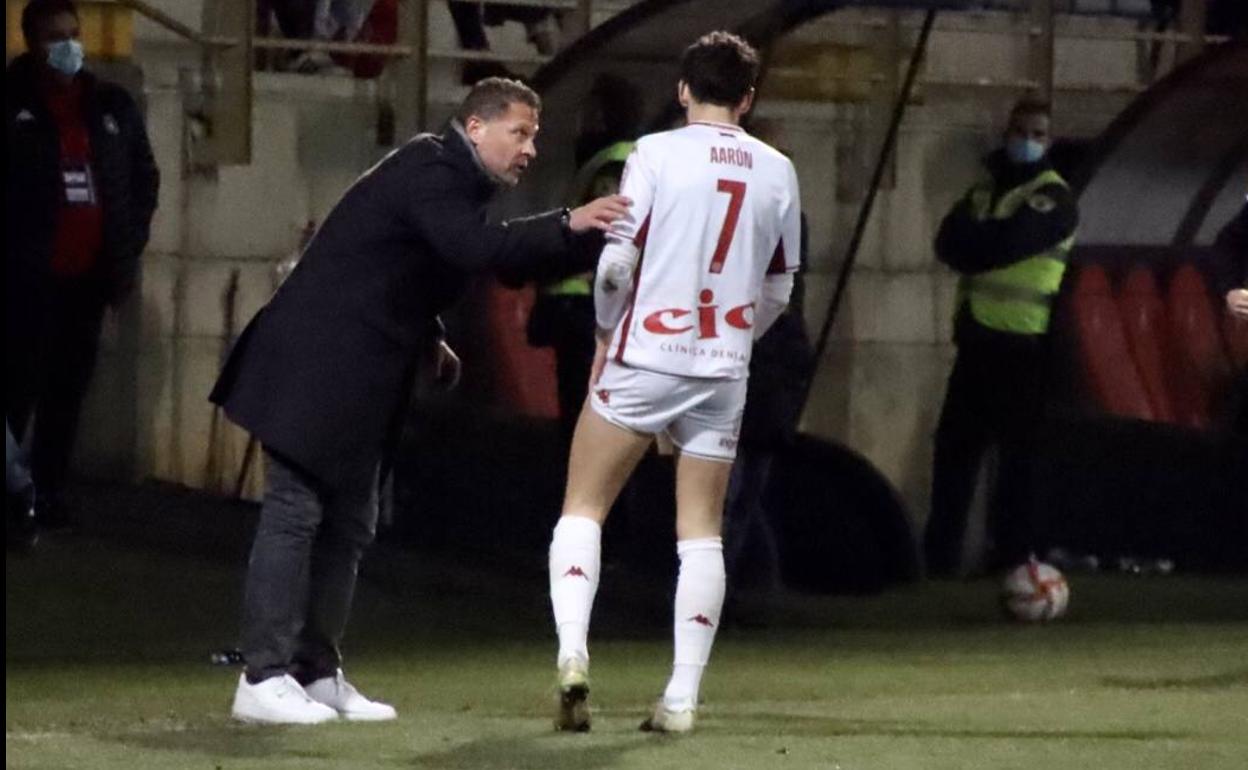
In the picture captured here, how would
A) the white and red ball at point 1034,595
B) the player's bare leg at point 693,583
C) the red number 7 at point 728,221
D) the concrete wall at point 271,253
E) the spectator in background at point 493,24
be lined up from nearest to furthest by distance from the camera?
1. the red number 7 at point 728,221
2. the player's bare leg at point 693,583
3. the white and red ball at point 1034,595
4. the concrete wall at point 271,253
5. the spectator in background at point 493,24

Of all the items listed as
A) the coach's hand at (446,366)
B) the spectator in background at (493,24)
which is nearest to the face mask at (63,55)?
the spectator in background at (493,24)

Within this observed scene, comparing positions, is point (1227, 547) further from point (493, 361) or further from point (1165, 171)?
point (493, 361)

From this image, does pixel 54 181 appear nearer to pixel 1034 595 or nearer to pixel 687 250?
pixel 1034 595

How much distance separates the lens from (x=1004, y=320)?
12.8 m

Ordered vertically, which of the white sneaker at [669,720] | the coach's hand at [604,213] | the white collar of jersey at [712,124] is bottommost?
the white sneaker at [669,720]

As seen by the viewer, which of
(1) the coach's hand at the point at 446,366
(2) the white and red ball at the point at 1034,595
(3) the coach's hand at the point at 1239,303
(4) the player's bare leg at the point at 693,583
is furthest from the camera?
(2) the white and red ball at the point at 1034,595

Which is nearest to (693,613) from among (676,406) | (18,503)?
(676,406)

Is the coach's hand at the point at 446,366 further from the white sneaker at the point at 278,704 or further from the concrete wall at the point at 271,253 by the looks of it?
the concrete wall at the point at 271,253

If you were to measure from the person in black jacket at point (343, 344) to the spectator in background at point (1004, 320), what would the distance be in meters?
5.49

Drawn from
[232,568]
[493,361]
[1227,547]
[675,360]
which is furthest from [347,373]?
[1227,547]

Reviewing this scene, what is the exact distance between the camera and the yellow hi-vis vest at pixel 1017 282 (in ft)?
41.5

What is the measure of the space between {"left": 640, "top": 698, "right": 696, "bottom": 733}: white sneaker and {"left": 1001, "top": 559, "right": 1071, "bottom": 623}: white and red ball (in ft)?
13.8

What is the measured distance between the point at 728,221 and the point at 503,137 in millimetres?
674

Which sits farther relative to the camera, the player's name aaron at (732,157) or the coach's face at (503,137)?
the coach's face at (503,137)
